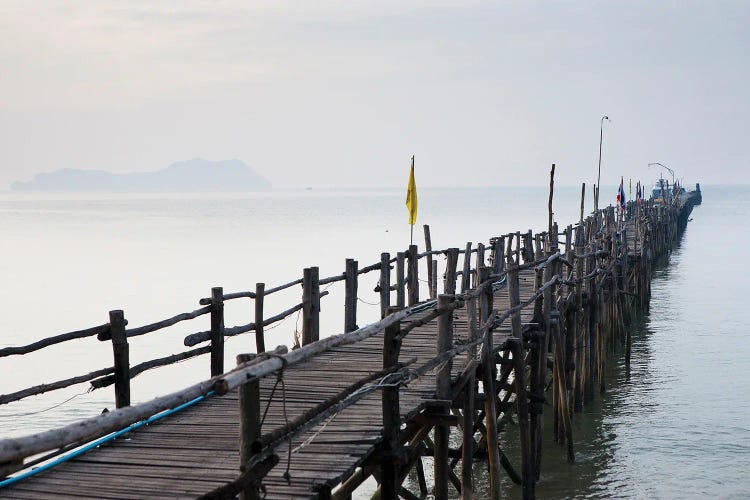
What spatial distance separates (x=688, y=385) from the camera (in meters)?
19.8

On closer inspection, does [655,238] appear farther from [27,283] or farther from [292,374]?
[292,374]

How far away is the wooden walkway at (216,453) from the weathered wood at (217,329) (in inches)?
38.2

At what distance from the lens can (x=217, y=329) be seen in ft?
33.0

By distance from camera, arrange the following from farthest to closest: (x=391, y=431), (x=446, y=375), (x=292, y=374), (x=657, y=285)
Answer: (x=657, y=285) → (x=292, y=374) → (x=446, y=375) → (x=391, y=431)

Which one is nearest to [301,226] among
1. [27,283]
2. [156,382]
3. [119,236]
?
[119,236]

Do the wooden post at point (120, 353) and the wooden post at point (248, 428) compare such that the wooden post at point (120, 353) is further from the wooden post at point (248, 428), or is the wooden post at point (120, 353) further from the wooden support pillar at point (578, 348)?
the wooden support pillar at point (578, 348)

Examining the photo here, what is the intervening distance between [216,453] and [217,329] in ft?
10.5

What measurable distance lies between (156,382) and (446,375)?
40.8ft

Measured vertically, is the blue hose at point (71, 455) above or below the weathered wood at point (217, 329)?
below

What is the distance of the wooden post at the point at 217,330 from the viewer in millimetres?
9938

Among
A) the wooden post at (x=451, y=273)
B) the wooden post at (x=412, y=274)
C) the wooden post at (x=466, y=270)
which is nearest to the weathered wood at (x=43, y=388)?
the wooden post at (x=412, y=274)

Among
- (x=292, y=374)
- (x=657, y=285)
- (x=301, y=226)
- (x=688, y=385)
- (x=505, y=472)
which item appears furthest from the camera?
(x=301, y=226)

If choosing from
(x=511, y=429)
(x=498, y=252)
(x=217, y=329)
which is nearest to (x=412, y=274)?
(x=511, y=429)

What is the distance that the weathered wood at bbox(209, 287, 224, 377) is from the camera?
391 inches
